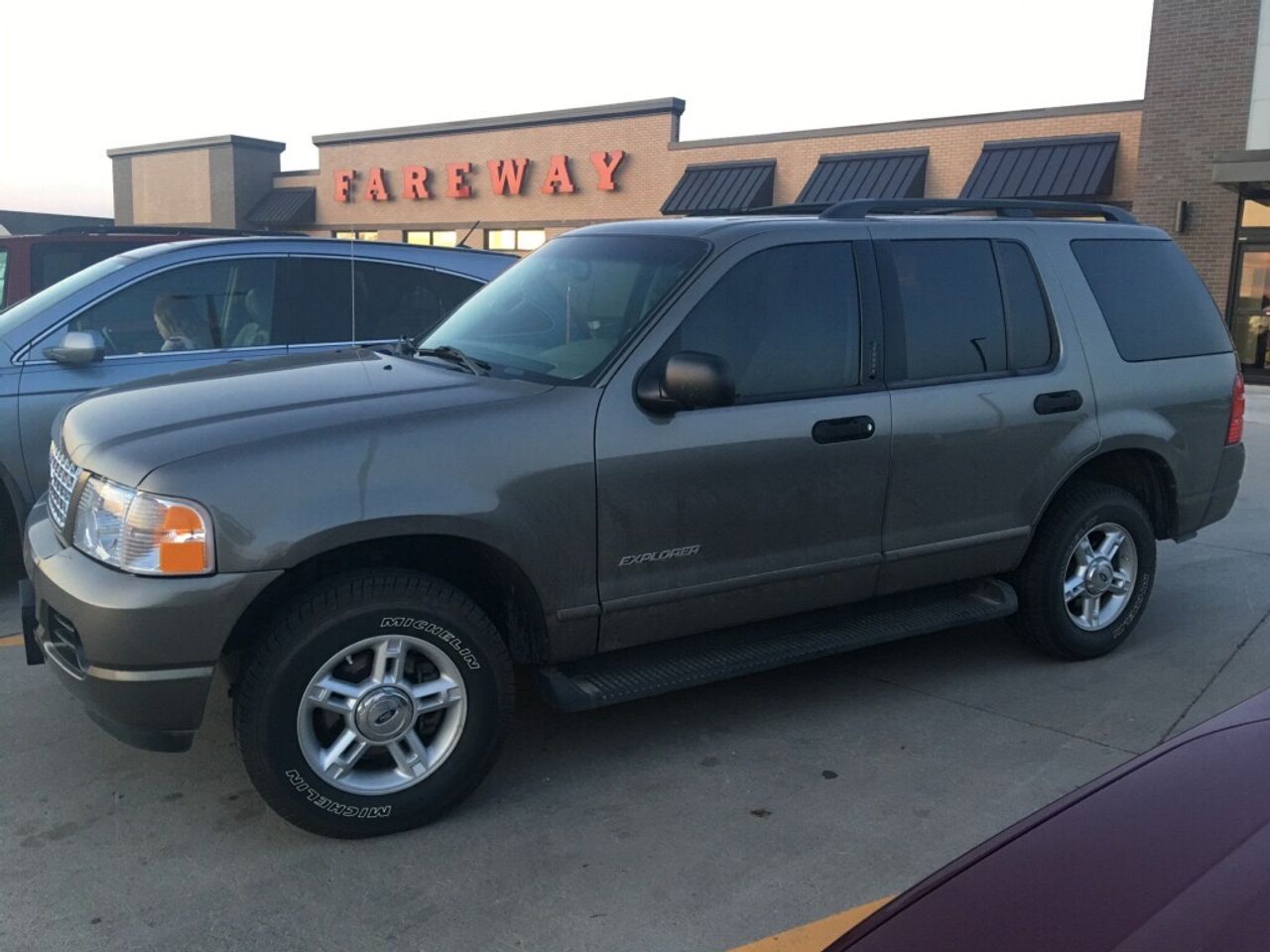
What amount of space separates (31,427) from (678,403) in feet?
11.6

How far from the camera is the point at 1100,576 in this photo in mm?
5184

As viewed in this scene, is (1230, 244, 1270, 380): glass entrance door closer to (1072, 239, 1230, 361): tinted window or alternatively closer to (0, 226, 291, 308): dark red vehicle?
(1072, 239, 1230, 361): tinted window

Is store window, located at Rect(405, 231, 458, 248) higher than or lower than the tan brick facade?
lower

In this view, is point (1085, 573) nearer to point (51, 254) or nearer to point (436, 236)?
point (51, 254)

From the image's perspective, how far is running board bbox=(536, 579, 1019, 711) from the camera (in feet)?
12.7

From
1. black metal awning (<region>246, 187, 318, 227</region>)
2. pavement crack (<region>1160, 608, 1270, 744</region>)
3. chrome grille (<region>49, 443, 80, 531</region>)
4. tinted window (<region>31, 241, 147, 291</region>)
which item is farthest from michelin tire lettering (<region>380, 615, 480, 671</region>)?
black metal awning (<region>246, 187, 318, 227</region>)

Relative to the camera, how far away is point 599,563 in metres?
3.83

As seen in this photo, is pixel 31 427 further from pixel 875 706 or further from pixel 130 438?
pixel 875 706

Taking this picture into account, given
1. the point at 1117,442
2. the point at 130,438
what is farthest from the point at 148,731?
the point at 1117,442

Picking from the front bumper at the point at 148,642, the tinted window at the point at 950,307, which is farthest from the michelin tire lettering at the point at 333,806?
the tinted window at the point at 950,307

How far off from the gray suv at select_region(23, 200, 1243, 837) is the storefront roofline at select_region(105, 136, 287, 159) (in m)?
35.1

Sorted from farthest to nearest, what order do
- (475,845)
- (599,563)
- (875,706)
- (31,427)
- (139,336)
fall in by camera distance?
(139,336) < (31,427) < (875,706) < (599,563) < (475,845)

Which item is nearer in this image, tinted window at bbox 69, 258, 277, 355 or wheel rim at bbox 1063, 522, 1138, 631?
wheel rim at bbox 1063, 522, 1138, 631

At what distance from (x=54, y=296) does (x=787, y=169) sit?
69.6 feet
